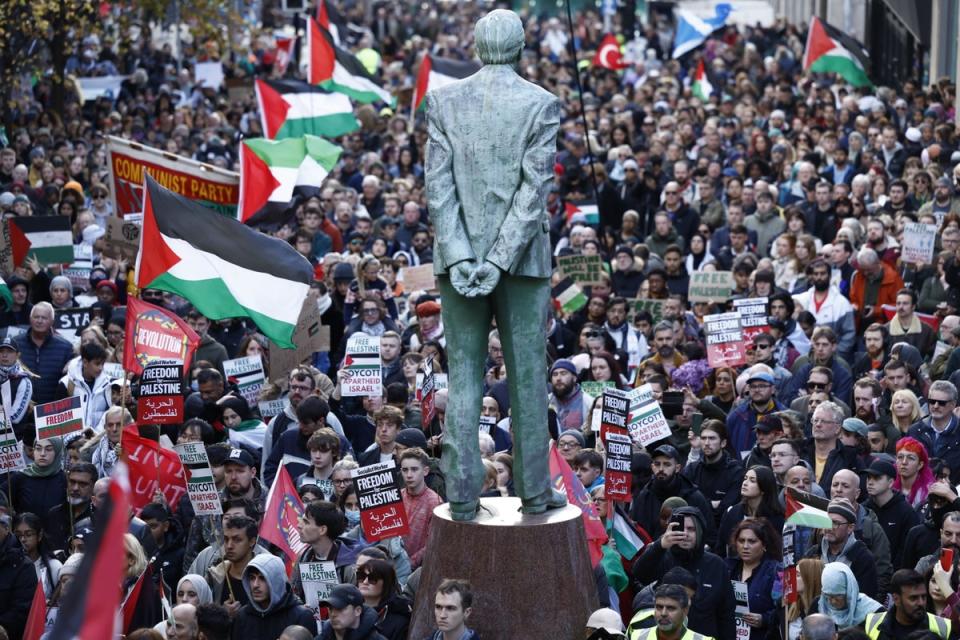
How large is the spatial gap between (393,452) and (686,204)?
34.8 feet

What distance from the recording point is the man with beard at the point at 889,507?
481 inches

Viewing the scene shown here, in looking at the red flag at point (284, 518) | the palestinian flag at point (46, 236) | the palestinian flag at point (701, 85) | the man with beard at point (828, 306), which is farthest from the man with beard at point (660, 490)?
the palestinian flag at point (701, 85)

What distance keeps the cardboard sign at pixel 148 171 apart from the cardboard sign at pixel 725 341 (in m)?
5.72

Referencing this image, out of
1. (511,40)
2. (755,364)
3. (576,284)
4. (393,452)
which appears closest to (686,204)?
(576,284)

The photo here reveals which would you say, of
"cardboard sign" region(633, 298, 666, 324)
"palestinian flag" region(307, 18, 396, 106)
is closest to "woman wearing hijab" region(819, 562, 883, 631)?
"cardboard sign" region(633, 298, 666, 324)

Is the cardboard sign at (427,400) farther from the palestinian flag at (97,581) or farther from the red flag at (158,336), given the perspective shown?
the palestinian flag at (97,581)

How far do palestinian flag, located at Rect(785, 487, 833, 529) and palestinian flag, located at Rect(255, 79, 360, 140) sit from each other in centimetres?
1629

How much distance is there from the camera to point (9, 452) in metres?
14.1

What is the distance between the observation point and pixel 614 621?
32.7ft

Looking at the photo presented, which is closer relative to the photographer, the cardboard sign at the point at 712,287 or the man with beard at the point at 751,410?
the man with beard at the point at 751,410

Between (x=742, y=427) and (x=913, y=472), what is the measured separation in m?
2.13

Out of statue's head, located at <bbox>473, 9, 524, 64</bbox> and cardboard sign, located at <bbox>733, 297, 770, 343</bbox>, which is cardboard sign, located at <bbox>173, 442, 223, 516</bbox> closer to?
statue's head, located at <bbox>473, 9, 524, 64</bbox>

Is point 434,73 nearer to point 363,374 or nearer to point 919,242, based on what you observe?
point 919,242

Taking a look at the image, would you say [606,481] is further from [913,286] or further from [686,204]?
[686,204]
